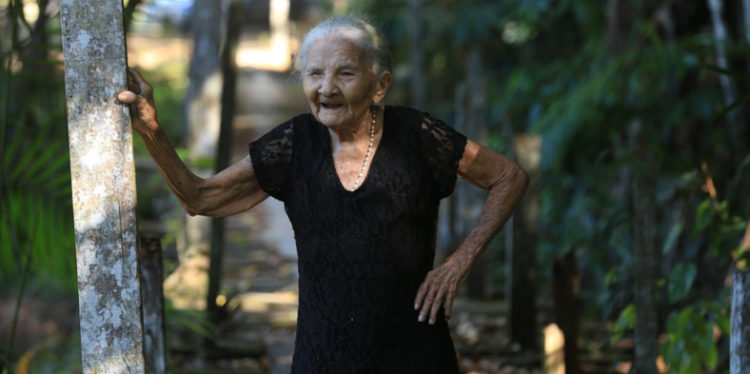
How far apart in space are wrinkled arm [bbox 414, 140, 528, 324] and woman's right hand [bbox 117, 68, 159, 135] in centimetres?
87

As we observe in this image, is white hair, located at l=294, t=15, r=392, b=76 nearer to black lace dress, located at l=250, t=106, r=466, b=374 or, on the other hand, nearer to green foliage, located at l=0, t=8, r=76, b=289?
black lace dress, located at l=250, t=106, r=466, b=374

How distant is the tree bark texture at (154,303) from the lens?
322 centimetres

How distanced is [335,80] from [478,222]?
0.61 metres

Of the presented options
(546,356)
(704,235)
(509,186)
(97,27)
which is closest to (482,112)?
(704,235)

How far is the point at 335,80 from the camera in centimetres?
258

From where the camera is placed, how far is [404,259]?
2668 mm

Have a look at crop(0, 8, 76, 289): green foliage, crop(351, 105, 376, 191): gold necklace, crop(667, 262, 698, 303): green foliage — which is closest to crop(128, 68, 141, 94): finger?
crop(351, 105, 376, 191): gold necklace

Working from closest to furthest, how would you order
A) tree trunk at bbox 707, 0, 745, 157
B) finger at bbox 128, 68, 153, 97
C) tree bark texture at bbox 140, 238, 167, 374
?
finger at bbox 128, 68, 153, 97 → tree bark texture at bbox 140, 238, 167, 374 → tree trunk at bbox 707, 0, 745, 157

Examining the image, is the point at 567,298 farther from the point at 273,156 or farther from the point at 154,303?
the point at 273,156

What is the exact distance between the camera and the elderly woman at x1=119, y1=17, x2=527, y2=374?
262 cm

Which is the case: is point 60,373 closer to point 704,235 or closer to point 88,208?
point 88,208

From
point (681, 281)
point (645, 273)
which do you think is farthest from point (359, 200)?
point (681, 281)

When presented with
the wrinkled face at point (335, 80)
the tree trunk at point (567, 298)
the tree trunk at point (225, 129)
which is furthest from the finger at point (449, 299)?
the tree trunk at point (225, 129)

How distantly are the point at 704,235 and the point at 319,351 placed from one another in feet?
10.6
